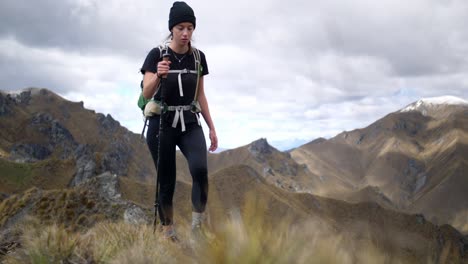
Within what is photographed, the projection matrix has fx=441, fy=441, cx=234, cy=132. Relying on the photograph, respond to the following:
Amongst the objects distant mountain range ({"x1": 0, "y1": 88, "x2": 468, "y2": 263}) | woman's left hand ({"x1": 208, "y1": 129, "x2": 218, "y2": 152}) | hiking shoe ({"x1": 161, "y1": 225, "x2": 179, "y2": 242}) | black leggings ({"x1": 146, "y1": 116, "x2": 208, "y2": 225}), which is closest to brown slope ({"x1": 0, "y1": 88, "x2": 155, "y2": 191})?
distant mountain range ({"x1": 0, "y1": 88, "x2": 468, "y2": 263})

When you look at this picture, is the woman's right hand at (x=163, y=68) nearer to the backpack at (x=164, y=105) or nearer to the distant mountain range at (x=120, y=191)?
the backpack at (x=164, y=105)

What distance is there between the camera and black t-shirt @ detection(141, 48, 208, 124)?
5551 mm

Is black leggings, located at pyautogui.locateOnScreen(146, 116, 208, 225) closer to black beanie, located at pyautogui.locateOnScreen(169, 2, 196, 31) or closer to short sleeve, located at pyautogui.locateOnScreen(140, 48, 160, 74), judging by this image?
short sleeve, located at pyautogui.locateOnScreen(140, 48, 160, 74)

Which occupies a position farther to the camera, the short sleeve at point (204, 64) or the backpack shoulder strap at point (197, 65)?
the short sleeve at point (204, 64)

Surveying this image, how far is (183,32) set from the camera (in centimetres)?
538

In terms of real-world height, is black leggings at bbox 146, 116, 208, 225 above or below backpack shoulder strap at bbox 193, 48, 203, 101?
below

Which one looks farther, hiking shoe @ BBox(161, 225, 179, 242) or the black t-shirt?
the black t-shirt

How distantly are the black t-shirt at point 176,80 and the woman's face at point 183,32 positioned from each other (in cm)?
25

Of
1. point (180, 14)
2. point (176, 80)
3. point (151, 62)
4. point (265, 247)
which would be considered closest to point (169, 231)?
point (176, 80)

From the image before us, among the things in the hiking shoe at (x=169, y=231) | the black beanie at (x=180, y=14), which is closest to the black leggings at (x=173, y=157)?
the hiking shoe at (x=169, y=231)

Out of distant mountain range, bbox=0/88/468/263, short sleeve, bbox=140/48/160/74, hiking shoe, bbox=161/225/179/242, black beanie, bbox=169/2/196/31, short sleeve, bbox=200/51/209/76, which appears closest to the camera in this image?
distant mountain range, bbox=0/88/468/263

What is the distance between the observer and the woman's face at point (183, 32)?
538cm

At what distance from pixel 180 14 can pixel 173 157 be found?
1837 millimetres

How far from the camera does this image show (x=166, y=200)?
19.1 ft
